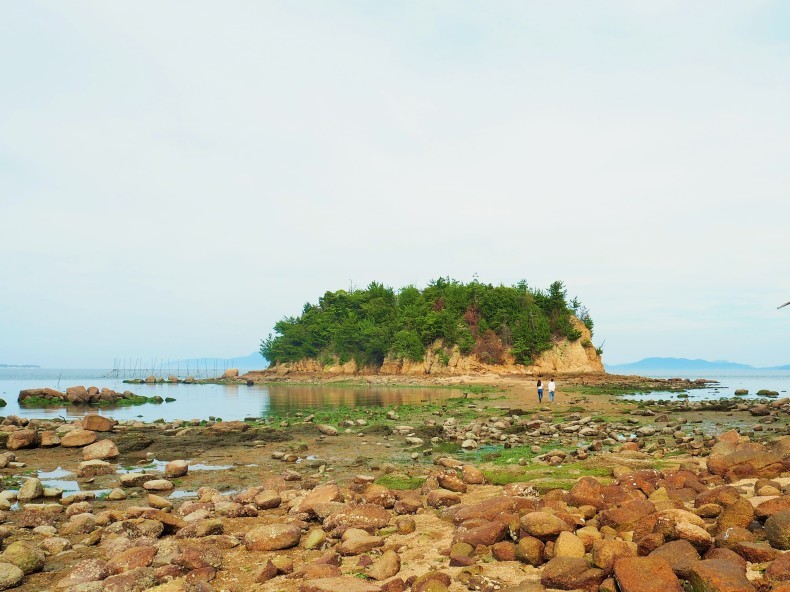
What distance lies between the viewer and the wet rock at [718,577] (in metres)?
4.78

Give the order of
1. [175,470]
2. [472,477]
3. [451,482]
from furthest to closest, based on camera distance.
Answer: [175,470], [472,477], [451,482]

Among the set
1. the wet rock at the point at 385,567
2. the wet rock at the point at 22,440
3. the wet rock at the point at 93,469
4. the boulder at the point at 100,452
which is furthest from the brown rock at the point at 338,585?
the wet rock at the point at 22,440

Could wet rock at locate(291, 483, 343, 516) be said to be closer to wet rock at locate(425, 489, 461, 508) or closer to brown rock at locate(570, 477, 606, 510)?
wet rock at locate(425, 489, 461, 508)

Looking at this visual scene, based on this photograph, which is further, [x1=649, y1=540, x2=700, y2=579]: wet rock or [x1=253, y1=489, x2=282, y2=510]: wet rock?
[x1=253, y1=489, x2=282, y2=510]: wet rock

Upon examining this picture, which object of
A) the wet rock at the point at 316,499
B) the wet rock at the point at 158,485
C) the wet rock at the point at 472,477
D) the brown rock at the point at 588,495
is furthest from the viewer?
the wet rock at the point at 158,485

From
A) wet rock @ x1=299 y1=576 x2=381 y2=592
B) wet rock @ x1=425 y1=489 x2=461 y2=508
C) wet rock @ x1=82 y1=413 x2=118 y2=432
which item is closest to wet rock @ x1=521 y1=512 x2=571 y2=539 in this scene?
wet rock @ x1=299 y1=576 x2=381 y2=592

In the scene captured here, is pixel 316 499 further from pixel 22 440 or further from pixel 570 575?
pixel 22 440

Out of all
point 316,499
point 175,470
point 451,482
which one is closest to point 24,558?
point 316,499

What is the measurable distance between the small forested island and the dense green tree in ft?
0.44

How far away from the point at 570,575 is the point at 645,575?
770mm

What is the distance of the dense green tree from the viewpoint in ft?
238

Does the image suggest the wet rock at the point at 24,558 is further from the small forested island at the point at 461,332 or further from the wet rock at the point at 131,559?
the small forested island at the point at 461,332

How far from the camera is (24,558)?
24.8 ft

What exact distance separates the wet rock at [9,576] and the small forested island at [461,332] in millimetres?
66010
